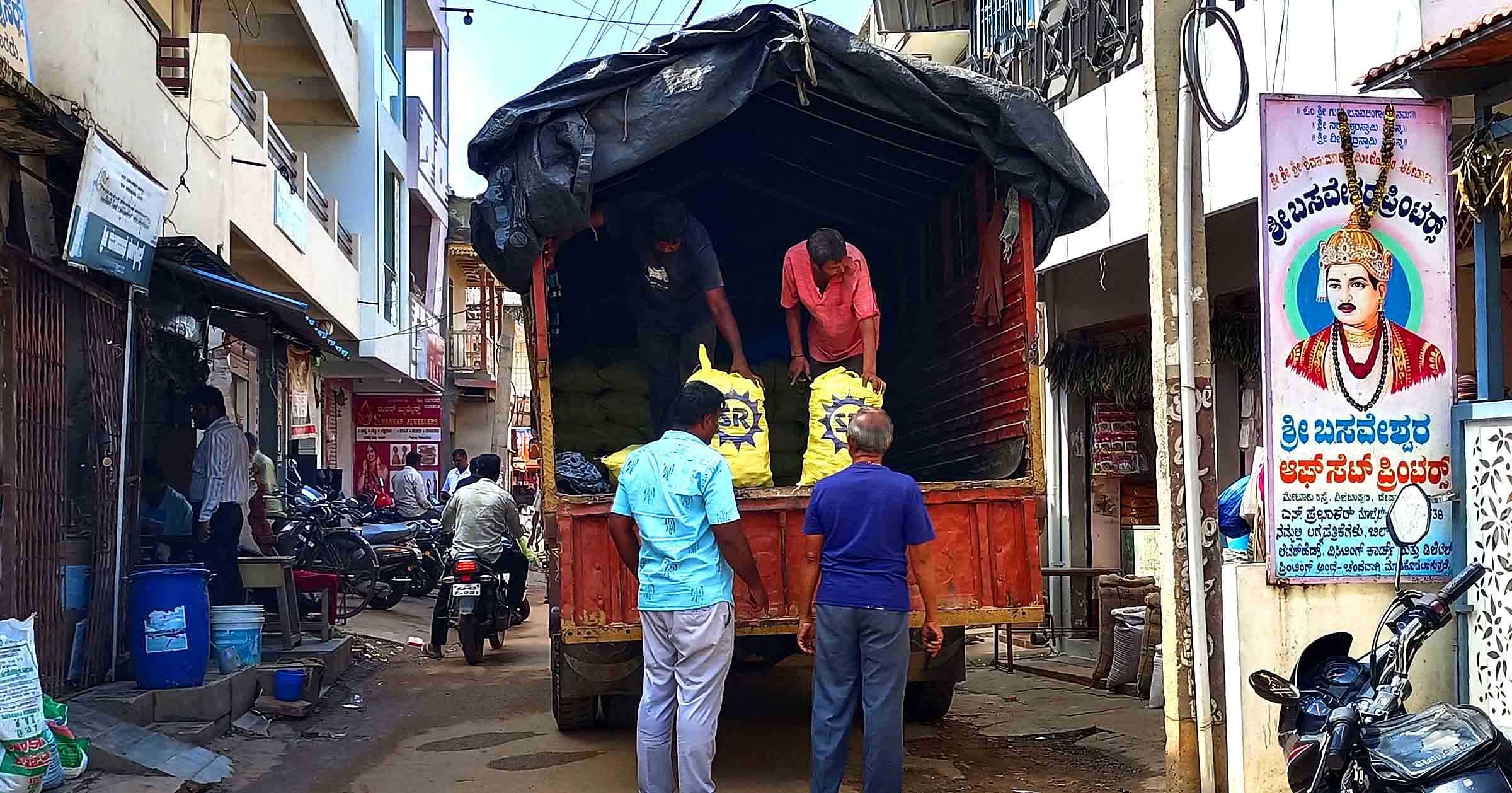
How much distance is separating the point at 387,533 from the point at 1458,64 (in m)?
12.7

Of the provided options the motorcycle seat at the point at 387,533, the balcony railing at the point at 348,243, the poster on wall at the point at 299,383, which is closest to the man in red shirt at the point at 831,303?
the poster on wall at the point at 299,383

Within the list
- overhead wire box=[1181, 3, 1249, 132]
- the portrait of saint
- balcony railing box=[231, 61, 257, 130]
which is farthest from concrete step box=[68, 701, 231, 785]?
balcony railing box=[231, 61, 257, 130]

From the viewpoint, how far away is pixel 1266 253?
18.0 ft

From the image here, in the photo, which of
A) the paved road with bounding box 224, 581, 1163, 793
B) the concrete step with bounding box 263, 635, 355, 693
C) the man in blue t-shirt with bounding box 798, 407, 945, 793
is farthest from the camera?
the concrete step with bounding box 263, 635, 355, 693

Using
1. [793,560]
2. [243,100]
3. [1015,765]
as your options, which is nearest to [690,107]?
[793,560]

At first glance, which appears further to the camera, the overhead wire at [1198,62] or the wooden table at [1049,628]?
the wooden table at [1049,628]

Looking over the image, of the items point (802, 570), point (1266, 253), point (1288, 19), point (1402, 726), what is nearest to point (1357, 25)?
point (1288, 19)

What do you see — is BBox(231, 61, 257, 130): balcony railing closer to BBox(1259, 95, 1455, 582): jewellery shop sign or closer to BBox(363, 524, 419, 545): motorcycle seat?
BBox(363, 524, 419, 545): motorcycle seat

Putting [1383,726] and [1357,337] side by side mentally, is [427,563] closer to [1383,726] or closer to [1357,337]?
[1357,337]

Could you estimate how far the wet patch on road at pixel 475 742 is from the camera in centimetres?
789

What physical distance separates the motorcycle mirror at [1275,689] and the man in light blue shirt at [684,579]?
2331 millimetres

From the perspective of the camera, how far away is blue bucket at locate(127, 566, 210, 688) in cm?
752

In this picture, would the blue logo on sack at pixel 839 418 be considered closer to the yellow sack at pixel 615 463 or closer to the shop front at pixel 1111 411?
the yellow sack at pixel 615 463

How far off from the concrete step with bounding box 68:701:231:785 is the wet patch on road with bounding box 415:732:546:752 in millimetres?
Answer: 1245
